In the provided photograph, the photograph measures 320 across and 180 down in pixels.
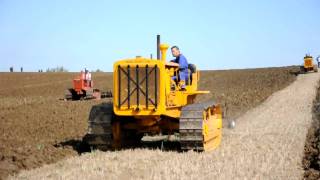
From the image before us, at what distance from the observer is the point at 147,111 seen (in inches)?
475

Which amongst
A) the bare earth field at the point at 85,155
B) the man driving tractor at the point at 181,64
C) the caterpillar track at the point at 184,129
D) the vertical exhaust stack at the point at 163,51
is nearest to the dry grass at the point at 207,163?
the bare earth field at the point at 85,155

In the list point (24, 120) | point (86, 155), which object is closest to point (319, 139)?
point (86, 155)

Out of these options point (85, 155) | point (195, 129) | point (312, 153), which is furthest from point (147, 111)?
point (312, 153)

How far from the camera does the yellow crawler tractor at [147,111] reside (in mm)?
11875

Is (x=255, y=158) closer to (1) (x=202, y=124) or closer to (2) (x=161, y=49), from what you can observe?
(1) (x=202, y=124)

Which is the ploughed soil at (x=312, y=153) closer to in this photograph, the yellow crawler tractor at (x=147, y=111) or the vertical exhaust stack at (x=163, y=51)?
the yellow crawler tractor at (x=147, y=111)

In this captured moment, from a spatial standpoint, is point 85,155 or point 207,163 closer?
point 207,163

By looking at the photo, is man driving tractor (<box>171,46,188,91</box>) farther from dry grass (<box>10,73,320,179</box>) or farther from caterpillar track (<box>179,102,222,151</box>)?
dry grass (<box>10,73,320,179</box>)

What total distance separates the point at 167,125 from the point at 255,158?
2.65m

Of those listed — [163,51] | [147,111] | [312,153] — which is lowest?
[312,153]

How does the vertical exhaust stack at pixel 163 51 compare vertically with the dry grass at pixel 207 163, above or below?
above

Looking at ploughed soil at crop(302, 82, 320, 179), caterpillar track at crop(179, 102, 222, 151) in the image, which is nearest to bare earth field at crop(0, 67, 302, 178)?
caterpillar track at crop(179, 102, 222, 151)

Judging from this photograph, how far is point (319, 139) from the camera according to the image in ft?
46.8

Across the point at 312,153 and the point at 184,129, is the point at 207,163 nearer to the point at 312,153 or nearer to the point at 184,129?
the point at 184,129
